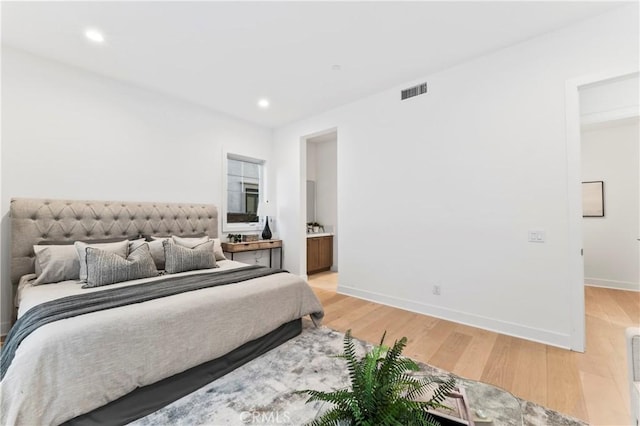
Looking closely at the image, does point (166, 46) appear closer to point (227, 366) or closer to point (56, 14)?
point (56, 14)

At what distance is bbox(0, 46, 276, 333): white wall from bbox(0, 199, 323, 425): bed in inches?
11.4

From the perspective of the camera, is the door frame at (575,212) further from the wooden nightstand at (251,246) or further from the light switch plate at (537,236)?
the wooden nightstand at (251,246)

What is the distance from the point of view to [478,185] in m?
2.91

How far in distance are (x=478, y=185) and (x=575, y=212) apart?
2.69 ft

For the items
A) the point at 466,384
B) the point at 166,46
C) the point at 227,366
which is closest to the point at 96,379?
the point at 227,366

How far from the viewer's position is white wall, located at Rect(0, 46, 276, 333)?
270cm

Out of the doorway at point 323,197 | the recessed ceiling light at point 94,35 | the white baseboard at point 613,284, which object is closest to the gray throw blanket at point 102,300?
the recessed ceiling light at point 94,35

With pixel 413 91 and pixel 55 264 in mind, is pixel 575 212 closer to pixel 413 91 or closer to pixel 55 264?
pixel 413 91

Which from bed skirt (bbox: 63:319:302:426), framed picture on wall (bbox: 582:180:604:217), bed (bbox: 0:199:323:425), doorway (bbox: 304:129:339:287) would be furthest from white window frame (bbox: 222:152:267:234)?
framed picture on wall (bbox: 582:180:604:217)

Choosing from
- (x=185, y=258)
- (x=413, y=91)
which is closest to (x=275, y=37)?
(x=413, y=91)

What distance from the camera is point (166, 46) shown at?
2.67 m

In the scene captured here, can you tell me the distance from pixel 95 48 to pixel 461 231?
4.33m

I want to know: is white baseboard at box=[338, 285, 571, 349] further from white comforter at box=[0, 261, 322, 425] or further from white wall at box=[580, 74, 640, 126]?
white wall at box=[580, 74, 640, 126]

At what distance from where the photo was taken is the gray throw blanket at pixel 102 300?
154 centimetres
